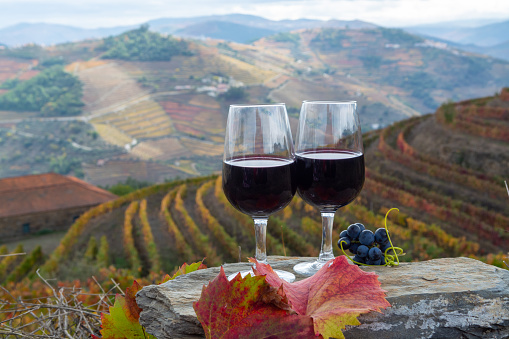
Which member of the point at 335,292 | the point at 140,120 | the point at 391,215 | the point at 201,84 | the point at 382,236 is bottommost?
the point at 140,120

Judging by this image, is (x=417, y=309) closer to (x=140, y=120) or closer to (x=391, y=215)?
(x=391, y=215)

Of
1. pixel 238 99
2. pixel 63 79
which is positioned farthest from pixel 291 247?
pixel 63 79

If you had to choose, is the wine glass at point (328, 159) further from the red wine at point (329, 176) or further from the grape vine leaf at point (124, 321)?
the grape vine leaf at point (124, 321)

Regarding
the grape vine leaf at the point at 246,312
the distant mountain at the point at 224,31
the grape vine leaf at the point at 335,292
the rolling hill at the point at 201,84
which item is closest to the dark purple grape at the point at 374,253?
the grape vine leaf at the point at 335,292

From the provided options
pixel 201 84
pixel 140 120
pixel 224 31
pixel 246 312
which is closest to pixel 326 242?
pixel 246 312

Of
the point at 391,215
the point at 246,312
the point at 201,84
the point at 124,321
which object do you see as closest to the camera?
the point at 246,312

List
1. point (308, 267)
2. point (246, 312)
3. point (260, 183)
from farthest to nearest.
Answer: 1. point (308, 267)
2. point (260, 183)
3. point (246, 312)
